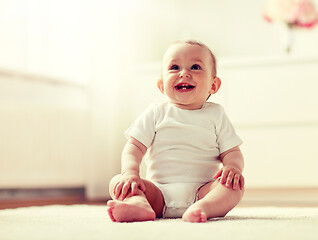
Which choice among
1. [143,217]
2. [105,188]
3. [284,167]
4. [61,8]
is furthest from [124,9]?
[143,217]

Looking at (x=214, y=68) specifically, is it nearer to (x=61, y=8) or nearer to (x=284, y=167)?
(x=284, y=167)

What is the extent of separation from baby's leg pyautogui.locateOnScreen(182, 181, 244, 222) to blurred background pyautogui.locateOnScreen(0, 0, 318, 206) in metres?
1.12

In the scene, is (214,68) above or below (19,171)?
above

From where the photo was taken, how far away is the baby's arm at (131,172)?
1186 millimetres

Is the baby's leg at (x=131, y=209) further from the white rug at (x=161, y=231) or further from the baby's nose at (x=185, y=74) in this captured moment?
the baby's nose at (x=185, y=74)

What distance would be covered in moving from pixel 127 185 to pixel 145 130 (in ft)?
0.68

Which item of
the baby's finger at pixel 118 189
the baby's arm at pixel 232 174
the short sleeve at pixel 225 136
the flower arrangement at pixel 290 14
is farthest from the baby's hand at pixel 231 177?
the flower arrangement at pixel 290 14

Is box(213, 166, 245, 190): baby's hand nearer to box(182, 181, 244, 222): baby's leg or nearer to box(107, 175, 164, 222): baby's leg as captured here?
box(182, 181, 244, 222): baby's leg

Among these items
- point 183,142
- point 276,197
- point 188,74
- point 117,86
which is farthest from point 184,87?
point 117,86

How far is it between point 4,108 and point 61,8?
664 mm

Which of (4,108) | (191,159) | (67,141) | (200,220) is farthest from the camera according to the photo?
(67,141)

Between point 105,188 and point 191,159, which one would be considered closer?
point 191,159

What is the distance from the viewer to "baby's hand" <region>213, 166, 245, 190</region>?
1.21 metres

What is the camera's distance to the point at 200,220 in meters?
1.10
